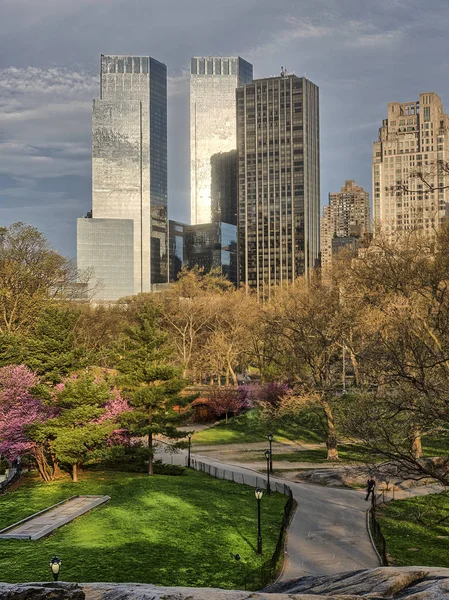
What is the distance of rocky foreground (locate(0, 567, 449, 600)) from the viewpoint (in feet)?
32.5

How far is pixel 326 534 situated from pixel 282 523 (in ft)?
6.39

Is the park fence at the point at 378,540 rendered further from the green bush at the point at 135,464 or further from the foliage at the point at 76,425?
the foliage at the point at 76,425

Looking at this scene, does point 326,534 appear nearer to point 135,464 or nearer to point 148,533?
point 148,533

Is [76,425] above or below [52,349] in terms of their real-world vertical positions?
below

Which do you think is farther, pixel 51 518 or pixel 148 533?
pixel 51 518

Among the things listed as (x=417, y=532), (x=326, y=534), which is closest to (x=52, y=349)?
(x=326, y=534)

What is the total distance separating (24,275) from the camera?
2206 inches

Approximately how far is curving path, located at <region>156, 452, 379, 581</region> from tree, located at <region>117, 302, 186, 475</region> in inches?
352

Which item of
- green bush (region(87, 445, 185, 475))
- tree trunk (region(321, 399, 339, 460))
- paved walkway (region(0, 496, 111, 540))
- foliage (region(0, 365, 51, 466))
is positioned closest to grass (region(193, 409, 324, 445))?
tree trunk (region(321, 399, 339, 460))

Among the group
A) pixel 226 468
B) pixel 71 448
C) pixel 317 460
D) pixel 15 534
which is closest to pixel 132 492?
pixel 71 448

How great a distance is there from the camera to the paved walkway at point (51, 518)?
81.4ft

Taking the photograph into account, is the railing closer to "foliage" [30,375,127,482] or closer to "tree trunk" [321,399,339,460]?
"foliage" [30,375,127,482]

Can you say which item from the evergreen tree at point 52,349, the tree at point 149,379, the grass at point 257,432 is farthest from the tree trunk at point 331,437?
the evergreen tree at point 52,349

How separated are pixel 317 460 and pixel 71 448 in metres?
18.3
